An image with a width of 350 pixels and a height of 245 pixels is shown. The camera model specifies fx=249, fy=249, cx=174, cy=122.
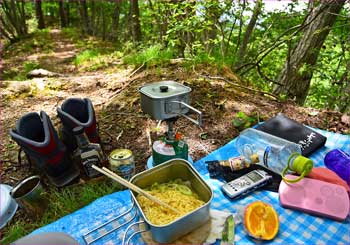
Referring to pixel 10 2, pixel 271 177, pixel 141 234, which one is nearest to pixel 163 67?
pixel 271 177

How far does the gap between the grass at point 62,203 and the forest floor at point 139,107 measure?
28cm

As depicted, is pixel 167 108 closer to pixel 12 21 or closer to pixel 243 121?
pixel 243 121

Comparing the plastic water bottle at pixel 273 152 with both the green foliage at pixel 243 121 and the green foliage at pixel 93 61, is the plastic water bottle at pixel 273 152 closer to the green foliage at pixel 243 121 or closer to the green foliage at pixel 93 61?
the green foliage at pixel 243 121

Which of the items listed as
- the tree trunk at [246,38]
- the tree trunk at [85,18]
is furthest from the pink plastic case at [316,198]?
the tree trunk at [85,18]

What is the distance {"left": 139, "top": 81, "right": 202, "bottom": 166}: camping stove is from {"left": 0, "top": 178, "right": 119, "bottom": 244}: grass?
0.39m

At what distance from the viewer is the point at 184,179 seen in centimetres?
128

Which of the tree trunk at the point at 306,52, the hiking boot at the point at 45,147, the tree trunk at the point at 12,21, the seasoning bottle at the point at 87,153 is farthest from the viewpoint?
the tree trunk at the point at 12,21

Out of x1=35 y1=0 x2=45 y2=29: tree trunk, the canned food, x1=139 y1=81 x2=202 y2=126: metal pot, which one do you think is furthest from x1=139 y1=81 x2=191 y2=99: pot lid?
x1=35 y1=0 x2=45 y2=29: tree trunk

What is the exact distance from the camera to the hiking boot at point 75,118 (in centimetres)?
154

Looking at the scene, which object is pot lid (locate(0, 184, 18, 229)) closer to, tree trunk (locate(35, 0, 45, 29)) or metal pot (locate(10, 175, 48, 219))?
metal pot (locate(10, 175, 48, 219))

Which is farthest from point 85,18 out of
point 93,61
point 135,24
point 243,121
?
point 243,121

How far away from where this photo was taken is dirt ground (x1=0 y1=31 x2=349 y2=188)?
192 cm

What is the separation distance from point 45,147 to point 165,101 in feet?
2.30

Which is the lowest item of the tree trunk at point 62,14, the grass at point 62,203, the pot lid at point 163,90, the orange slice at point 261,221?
the grass at point 62,203
